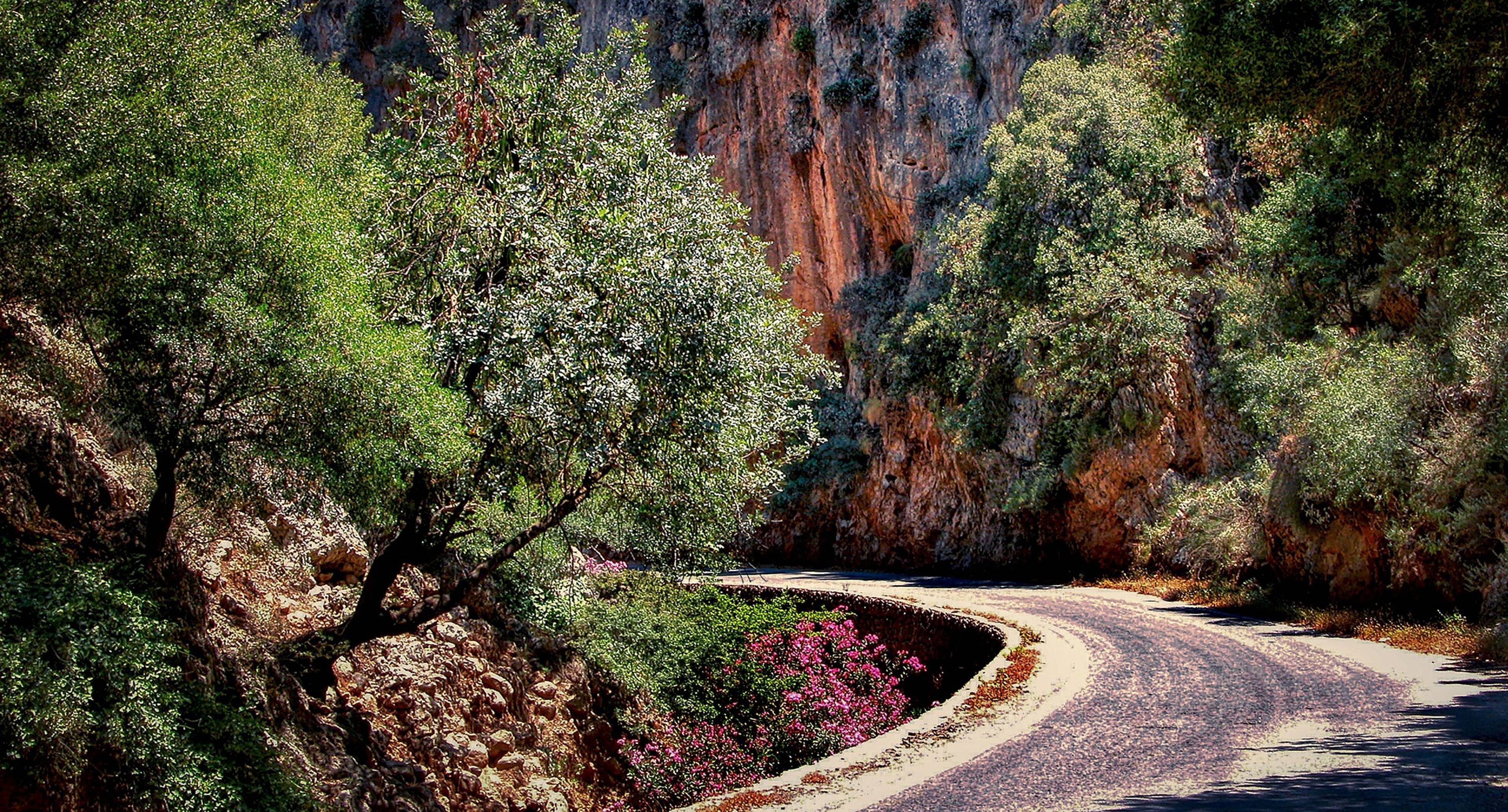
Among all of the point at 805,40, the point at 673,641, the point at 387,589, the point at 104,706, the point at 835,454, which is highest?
the point at 805,40

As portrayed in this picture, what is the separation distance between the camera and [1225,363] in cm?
2281

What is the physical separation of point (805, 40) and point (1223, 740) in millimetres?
37298

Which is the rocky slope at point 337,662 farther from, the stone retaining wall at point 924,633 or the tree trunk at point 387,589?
the stone retaining wall at point 924,633

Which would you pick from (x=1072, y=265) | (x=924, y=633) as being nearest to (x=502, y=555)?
(x=924, y=633)

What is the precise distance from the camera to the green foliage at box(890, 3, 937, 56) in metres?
36.5

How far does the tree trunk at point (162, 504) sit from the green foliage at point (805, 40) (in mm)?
37071

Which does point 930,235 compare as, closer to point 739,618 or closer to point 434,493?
point 739,618

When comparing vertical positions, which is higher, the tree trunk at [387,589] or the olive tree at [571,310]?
the olive tree at [571,310]

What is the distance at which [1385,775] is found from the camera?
6.94 metres

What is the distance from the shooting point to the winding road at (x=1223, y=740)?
6.78m

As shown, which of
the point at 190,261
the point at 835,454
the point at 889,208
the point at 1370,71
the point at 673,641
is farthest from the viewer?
the point at 889,208

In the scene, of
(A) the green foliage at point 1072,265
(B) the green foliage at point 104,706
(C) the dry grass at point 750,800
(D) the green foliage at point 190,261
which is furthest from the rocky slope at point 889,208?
(B) the green foliage at point 104,706

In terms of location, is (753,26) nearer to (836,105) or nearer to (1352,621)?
(836,105)

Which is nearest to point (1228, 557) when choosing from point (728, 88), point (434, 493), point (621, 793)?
point (621, 793)
